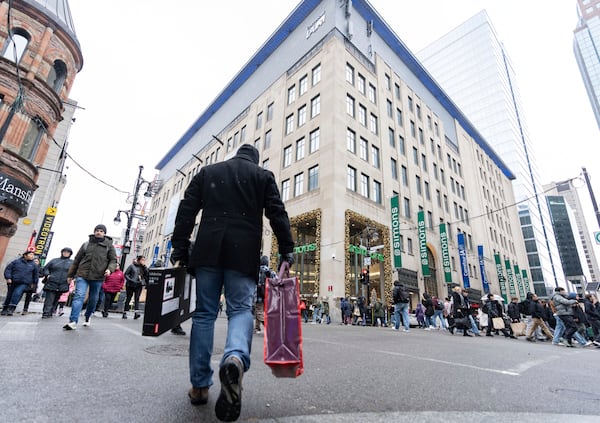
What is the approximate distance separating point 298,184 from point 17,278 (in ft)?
62.3

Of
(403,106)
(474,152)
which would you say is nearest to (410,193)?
(403,106)

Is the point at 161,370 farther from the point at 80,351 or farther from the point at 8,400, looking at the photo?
the point at 80,351

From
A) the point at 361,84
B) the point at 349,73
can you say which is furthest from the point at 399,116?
the point at 349,73

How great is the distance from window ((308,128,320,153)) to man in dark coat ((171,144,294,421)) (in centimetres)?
2228

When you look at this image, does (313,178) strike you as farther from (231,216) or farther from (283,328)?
(283,328)

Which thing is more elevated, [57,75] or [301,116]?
[301,116]

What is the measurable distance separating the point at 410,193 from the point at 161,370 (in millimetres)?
28879

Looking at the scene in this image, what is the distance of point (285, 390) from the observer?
257 cm

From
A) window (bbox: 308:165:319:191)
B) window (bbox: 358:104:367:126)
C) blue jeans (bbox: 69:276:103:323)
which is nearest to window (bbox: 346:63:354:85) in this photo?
window (bbox: 358:104:367:126)

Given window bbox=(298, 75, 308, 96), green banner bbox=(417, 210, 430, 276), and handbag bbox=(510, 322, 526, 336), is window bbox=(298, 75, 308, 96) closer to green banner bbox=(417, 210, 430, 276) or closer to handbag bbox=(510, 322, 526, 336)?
green banner bbox=(417, 210, 430, 276)

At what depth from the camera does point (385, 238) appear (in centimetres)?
2438

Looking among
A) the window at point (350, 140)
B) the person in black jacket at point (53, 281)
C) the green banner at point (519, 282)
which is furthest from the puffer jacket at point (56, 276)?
the green banner at point (519, 282)

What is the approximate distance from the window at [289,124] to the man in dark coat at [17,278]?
2227cm

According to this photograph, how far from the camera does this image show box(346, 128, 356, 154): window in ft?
79.2
